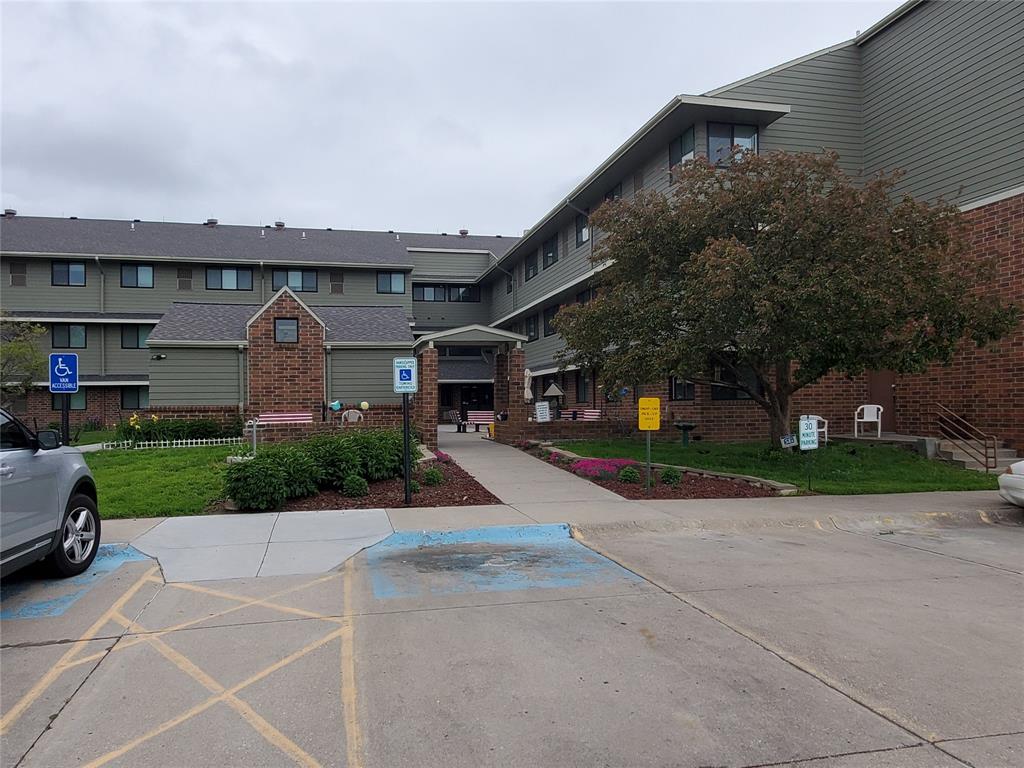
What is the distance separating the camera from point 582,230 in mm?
26344

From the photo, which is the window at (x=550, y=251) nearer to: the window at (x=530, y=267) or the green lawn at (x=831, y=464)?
the window at (x=530, y=267)

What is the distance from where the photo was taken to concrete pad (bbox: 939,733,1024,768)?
334 centimetres

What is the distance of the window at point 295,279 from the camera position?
3569 centimetres

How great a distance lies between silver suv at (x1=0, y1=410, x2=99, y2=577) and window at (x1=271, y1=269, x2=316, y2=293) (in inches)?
1188

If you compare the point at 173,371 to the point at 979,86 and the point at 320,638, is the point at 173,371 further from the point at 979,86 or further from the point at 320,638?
the point at 979,86

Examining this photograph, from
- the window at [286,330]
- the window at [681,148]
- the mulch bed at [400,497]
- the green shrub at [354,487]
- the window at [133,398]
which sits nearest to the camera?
the mulch bed at [400,497]

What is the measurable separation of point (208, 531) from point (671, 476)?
7.58 metres

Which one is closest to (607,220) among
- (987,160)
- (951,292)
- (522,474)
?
(522,474)

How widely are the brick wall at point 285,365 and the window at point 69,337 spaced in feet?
54.0

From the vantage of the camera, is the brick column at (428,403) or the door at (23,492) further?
the brick column at (428,403)

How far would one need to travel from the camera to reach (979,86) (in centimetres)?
1712

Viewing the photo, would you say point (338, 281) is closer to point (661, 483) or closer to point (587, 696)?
point (661, 483)

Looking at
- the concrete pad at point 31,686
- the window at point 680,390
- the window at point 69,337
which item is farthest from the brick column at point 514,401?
the window at point 69,337

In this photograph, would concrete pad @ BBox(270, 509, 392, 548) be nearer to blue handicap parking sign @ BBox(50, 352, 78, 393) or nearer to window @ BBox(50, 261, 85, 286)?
blue handicap parking sign @ BBox(50, 352, 78, 393)
